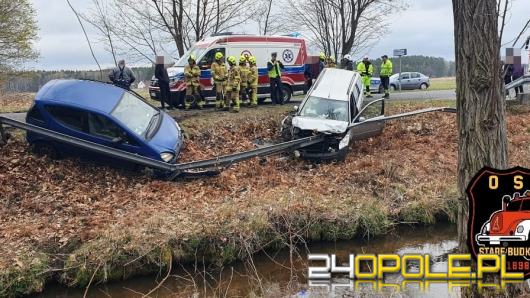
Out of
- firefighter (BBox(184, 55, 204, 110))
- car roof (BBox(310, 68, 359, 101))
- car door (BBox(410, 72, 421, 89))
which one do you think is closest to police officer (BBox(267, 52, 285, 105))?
car roof (BBox(310, 68, 359, 101))

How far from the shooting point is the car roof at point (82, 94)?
9609 millimetres

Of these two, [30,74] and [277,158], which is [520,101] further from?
[30,74]

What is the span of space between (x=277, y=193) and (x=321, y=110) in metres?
3.60

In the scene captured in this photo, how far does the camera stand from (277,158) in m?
11.5

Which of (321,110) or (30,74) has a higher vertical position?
(30,74)

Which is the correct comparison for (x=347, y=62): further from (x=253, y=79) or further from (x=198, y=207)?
(x=198, y=207)

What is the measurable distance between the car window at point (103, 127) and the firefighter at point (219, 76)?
→ 15.2 feet

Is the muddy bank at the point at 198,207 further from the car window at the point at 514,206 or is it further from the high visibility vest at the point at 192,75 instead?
the car window at the point at 514,206

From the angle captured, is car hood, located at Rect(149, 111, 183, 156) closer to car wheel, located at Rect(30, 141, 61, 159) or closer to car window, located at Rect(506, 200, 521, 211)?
car wheel, located at Rect(30, 141, 61, 159)

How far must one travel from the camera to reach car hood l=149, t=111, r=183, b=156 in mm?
9859

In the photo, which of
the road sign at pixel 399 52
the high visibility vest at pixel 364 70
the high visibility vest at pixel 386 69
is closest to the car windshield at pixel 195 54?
the high visibility vest at pixel 364 70

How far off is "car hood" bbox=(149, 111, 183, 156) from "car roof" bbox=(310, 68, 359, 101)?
12.5 ft

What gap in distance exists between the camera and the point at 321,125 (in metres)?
11.4

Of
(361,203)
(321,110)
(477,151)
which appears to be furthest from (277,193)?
(477,151)
